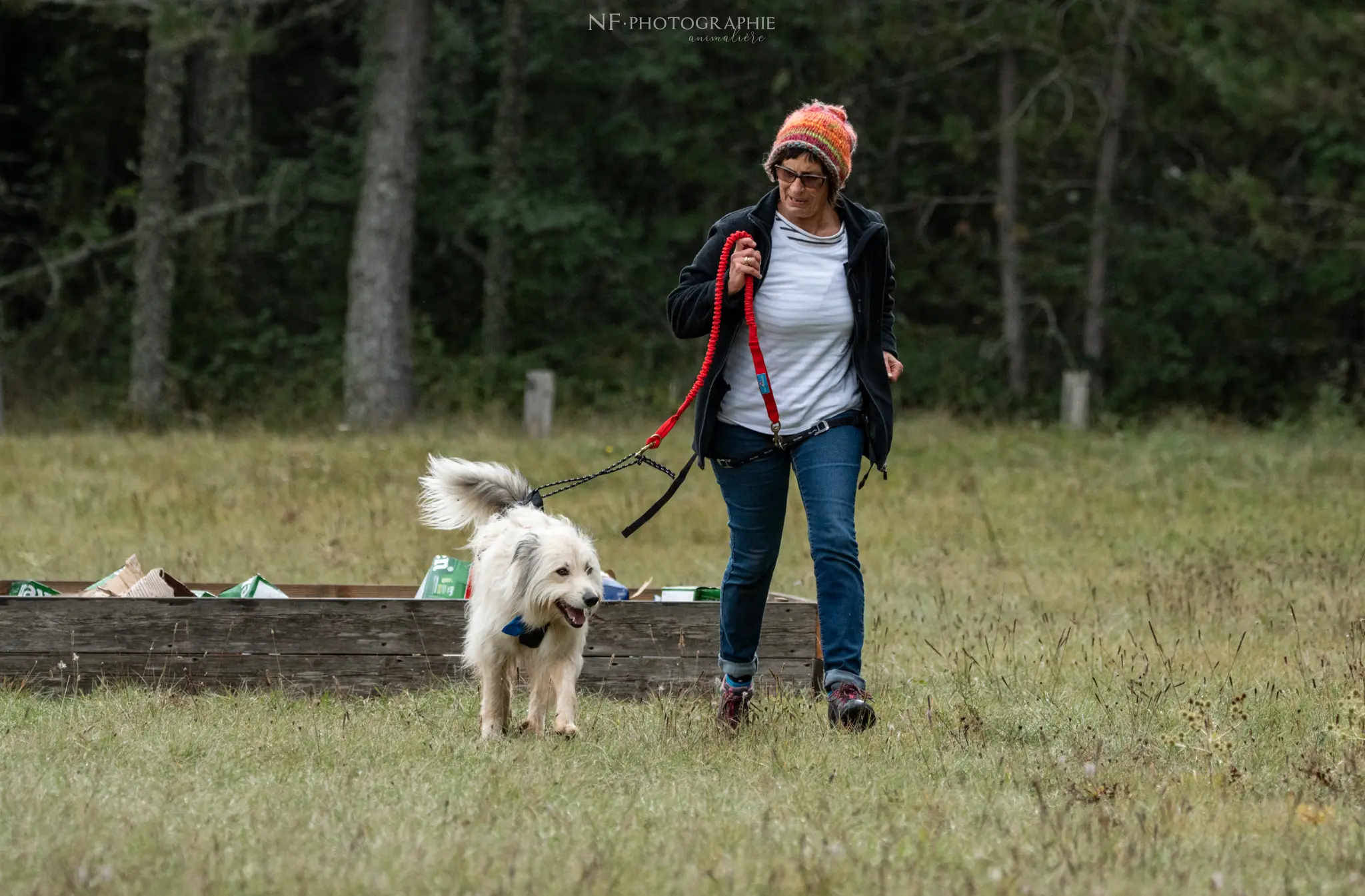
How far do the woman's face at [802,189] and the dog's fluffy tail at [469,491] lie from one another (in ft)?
5.18

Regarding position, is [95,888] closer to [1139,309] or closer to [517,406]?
[517,406]

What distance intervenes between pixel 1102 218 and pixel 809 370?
19.6 metres

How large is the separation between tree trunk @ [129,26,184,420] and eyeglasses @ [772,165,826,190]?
16.6 meters

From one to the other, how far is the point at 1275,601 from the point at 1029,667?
2421mm

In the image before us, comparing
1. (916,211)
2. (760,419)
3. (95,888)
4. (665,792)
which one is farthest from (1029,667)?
(916,211)

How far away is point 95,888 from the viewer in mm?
3561

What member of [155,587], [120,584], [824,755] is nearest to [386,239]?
[120,584]

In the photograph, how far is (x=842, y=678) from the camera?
557 centimetres

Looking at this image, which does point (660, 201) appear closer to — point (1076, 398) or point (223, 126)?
point (223, 126)

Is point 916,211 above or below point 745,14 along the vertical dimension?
below

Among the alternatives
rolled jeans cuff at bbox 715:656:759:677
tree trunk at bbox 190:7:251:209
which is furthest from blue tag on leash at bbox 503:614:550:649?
tree trunk at bbox 190:7:251:209

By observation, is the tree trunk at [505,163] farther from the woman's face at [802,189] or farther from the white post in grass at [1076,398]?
the woman's face at [802,189]

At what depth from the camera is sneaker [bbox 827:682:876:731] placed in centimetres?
548

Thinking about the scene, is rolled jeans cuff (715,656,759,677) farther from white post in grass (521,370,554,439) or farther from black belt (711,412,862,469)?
white post in grass (521,370,554,439)
